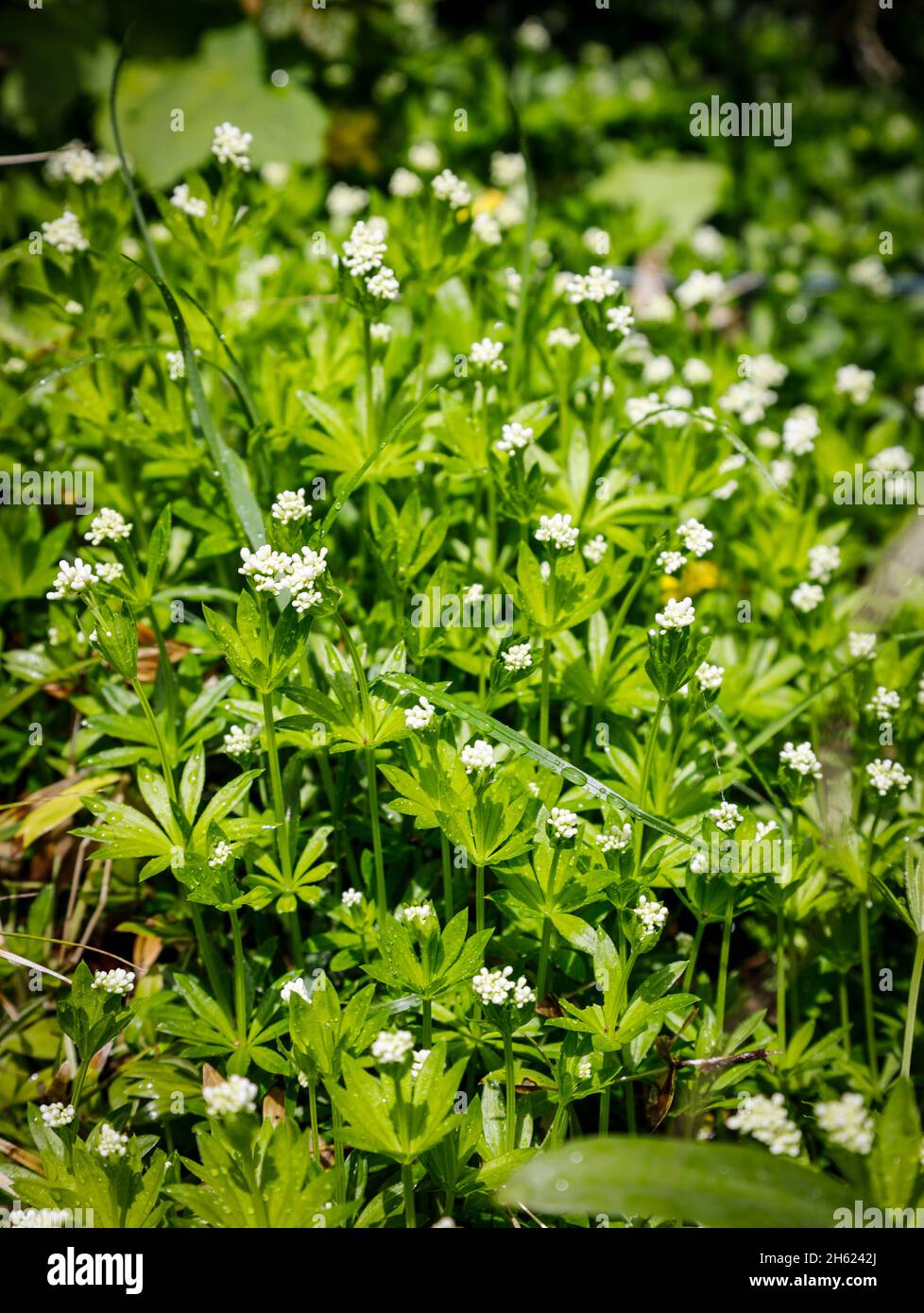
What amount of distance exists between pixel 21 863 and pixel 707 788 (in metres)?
1.57

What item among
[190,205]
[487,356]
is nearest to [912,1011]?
[487,356]

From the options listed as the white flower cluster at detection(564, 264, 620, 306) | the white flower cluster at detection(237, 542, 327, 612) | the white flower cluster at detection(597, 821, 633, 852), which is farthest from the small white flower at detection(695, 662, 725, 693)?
the white flower cluster at detection(564, 264, 620, 306)

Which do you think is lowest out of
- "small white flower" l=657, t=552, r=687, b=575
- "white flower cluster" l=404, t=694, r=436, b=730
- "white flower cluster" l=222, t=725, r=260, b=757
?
"white flower cluster" l=222, t=725, r=260, b=757

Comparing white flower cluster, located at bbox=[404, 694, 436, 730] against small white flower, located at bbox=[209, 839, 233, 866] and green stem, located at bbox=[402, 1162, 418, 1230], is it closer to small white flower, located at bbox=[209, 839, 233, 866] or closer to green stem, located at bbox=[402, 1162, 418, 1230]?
small white flower, located at bbox=[209, 839, 233, 866]

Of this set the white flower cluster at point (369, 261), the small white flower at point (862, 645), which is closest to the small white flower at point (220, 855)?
the white flower cluster at point (369, 261)

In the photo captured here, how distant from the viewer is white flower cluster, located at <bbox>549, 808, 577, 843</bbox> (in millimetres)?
1965

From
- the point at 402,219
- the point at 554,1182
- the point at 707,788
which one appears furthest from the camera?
the point at 402,219

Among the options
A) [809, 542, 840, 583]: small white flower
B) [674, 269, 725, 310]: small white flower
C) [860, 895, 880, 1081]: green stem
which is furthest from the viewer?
[674, 269, 725, 310]: small white flower

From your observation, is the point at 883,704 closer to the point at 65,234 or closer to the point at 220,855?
the point at 220,855

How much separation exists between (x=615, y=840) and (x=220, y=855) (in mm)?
717

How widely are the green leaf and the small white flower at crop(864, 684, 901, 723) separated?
3.34ft

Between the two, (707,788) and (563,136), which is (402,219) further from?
(563,136)
